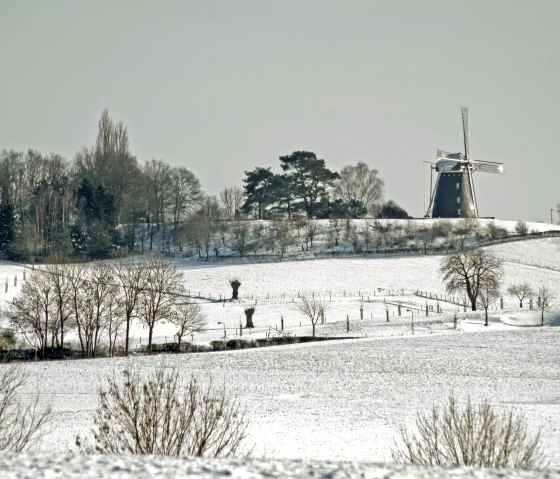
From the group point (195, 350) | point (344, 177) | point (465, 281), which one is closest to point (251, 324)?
point (195, 350)

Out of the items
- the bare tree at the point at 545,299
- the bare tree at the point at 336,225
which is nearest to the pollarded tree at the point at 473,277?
the bare tree at the point at 545,299

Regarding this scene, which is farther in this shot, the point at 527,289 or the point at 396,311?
the point at 527,289

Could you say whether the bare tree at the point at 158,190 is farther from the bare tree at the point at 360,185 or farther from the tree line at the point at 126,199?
the bare tree at the point at 360,185

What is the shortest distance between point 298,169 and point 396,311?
225 ft

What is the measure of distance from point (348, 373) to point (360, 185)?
109 m

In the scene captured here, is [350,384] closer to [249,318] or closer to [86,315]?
[86,315]

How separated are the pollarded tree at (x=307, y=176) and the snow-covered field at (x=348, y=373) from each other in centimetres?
5091

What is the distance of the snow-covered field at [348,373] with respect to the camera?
22812 mm

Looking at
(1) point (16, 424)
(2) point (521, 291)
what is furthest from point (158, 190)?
(1) point (16, 424)

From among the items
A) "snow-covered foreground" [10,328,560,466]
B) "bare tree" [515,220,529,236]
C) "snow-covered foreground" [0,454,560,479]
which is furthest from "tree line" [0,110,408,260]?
"snow-covered foreground" [0,454,560,479]

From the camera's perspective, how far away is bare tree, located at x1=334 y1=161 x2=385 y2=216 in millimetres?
146000

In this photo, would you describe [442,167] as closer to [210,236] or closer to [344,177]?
[344,177]

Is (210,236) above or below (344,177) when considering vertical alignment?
below

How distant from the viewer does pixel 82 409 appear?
1140 inches
